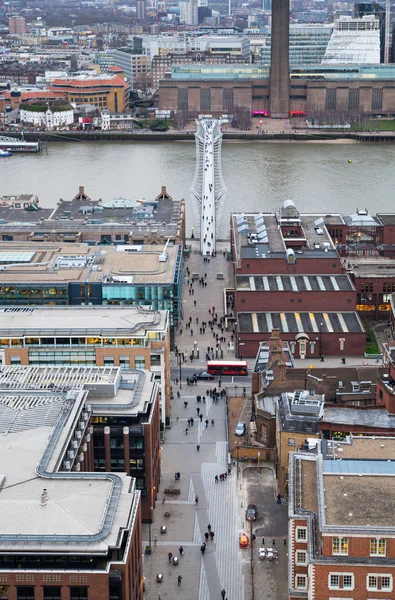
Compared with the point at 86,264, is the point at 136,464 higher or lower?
lower

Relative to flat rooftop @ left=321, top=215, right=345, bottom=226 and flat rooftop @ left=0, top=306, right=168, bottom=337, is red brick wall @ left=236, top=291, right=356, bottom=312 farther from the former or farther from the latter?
flat rooftop @ left=321, top=215, right=345, bottom=226

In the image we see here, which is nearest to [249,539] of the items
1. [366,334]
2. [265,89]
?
[366,334]

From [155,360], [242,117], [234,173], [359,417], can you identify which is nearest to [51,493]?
[359,417]

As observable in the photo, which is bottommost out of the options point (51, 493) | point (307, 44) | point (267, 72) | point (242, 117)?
point (242, 117)

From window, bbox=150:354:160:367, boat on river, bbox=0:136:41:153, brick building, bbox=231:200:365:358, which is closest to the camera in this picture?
window, bbox=150:354:160:367

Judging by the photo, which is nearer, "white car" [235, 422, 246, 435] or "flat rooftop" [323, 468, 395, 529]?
"flat rooftop" [323, 468, 395, 529]

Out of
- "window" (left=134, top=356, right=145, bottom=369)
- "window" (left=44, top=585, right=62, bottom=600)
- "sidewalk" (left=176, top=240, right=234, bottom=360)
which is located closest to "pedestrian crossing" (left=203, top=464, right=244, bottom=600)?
"window" (left=134, top=356, right=145, bottom=369)

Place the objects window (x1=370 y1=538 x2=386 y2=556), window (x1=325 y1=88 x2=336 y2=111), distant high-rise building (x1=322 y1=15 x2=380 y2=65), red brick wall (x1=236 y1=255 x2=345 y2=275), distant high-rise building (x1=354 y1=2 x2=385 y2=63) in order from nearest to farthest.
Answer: window (x1=370 y1=538 x2=386 y2=556), red brick wall (x1=236 y1=255 x2=345 y2=275), window (x1=325 y1=88 x2=336 y2=111), distant high-rise building (x1=322 y1=15 x2=380 y2=65), distant high-rise building (x1=354 y1=2 x2=385 y2=63)

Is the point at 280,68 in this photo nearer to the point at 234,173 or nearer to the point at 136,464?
the point at 234,173

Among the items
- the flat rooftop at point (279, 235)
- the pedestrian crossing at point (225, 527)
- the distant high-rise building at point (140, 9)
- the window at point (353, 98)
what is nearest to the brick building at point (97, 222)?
the flat rooftop at point (279, 235)
